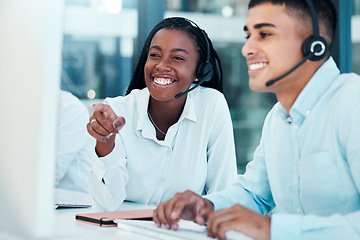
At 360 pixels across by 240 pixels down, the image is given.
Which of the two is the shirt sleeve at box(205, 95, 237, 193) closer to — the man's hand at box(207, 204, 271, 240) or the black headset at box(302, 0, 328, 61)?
the black headset at box(302, 0, 328, 61)

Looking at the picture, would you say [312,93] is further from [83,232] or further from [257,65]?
[83,232]

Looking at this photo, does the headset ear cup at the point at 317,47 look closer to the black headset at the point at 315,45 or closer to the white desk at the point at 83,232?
the black headset at the point at 315,45

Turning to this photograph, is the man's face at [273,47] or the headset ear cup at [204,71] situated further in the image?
the headset ear cup at [204,71]

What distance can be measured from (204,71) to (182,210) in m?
Answer: 0.93

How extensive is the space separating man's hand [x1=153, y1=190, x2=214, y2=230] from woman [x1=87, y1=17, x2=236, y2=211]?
47cm

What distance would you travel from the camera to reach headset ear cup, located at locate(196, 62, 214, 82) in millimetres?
1846

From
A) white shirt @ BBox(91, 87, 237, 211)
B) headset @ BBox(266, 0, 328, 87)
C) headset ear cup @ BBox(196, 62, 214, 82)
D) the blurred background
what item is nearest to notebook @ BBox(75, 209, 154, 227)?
white shirt @ BBox(91, 87, 237, 211)

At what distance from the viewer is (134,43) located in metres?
3.42

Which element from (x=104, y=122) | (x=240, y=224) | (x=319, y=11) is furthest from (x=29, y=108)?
(x=319, y=11)

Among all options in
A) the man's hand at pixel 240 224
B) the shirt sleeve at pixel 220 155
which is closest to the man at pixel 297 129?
the man's hand at pixel 240 224

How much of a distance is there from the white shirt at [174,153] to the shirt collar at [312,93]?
62cm

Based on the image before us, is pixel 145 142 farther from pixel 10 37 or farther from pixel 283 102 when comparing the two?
pixel 10 37

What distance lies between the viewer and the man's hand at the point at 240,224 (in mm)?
841

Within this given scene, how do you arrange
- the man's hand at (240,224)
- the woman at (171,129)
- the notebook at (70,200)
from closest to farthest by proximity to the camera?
the man's hand at (240,224)
the notebook at (70,200)
the woman at (171,129)
